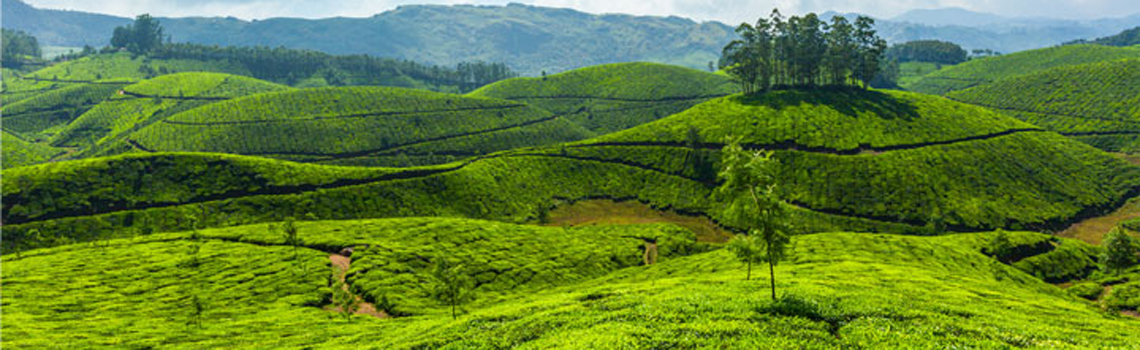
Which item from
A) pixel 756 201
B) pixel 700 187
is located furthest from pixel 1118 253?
pixel 756 201

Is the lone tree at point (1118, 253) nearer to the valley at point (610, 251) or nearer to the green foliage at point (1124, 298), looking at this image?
the valley at point (610, 251)

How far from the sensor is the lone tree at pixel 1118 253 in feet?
342

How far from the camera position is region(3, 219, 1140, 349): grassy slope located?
32375 millimetres

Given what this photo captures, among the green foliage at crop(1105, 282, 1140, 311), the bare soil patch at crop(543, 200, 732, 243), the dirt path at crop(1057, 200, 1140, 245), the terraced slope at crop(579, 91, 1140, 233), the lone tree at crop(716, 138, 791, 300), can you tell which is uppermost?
the lone tree at crop(716, 138, 791, 300)

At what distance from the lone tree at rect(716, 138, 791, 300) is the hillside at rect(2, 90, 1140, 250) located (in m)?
122

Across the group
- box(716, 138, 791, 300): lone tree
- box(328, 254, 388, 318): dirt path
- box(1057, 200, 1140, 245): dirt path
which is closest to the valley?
box(716, 138, 791, 300): lone tree

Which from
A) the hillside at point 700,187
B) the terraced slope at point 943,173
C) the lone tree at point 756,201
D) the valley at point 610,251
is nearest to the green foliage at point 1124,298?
the valley at point 610,251

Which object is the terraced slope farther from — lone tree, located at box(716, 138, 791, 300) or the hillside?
lone tree, located at box(716, 138, 791, 300)

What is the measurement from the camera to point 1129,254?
104m

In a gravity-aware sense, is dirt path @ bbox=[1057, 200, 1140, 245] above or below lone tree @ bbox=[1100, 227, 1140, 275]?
below

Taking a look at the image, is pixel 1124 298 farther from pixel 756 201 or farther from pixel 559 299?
pixel 559 299

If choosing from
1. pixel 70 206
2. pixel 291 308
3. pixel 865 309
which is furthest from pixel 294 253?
pixel 865 309

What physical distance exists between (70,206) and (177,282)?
87623 mm

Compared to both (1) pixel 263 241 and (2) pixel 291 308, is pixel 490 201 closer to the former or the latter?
(1) pixel 263 241
